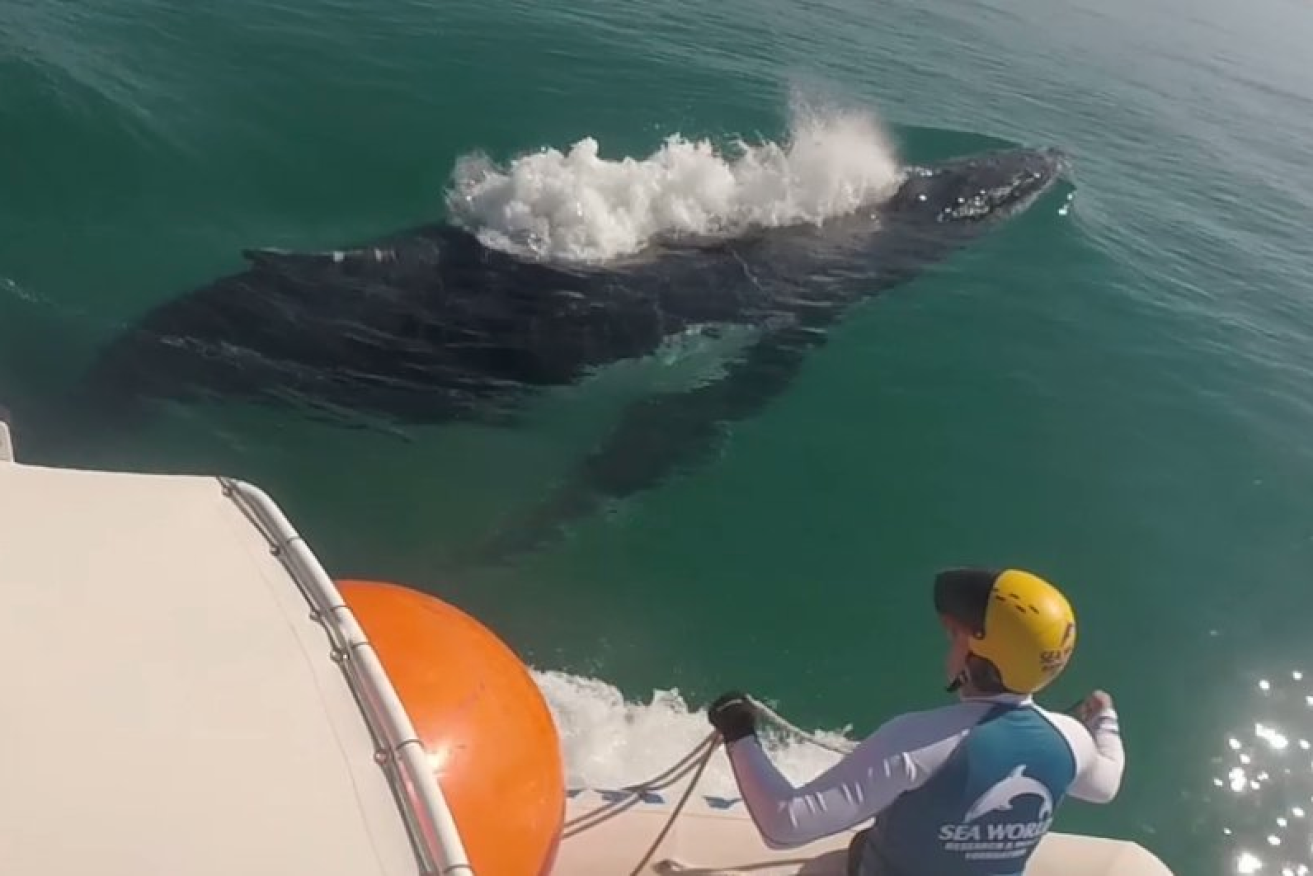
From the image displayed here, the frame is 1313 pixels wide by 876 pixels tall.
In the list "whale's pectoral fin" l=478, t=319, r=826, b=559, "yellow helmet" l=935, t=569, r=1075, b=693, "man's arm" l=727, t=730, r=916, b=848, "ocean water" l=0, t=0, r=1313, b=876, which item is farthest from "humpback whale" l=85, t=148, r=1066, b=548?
"yellow helmet" l=935, t=569, r=1075, b=693

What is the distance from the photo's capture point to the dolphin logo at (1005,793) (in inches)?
198

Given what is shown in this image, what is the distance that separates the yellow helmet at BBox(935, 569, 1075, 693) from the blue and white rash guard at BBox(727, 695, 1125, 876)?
207mm

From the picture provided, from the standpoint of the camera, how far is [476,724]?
482 cm

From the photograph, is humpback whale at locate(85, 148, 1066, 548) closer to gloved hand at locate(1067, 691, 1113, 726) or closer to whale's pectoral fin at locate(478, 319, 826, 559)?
whale's pectoral fin at locate(478, 319, 826, 559)

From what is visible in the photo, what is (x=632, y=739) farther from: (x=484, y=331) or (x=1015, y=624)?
(x=484, y=331)

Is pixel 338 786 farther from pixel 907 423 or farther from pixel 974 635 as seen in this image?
pixel 907 423

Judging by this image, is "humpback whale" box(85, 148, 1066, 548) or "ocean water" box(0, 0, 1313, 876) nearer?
"ocean water" box(0, 0, 1313, 876)

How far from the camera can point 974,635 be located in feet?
16.4

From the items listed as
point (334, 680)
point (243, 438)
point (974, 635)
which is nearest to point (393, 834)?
point (334, 680)

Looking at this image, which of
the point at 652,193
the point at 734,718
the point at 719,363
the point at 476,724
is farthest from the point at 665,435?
the point at 476,724

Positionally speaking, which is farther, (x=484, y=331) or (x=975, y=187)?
(x=975, y=187)

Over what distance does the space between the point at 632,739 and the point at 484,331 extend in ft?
15.7

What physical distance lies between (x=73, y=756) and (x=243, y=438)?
785cm

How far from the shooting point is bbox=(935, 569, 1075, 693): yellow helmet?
4832mm
